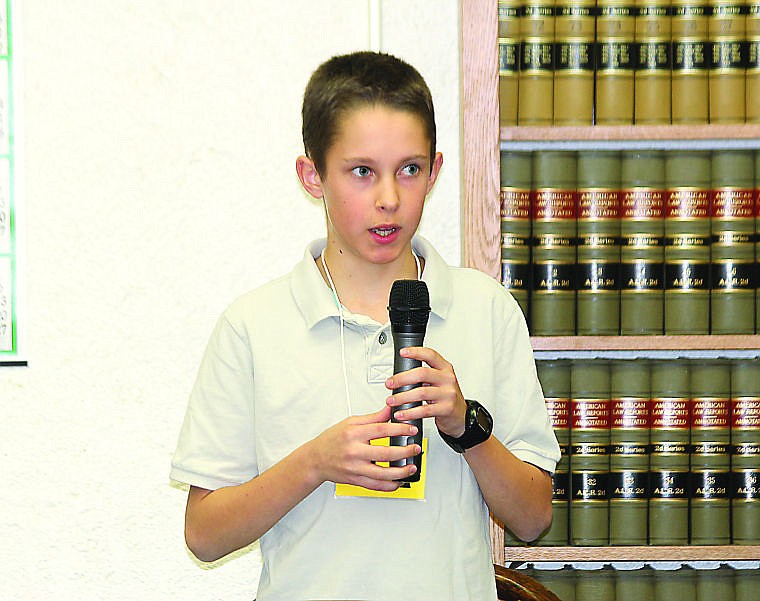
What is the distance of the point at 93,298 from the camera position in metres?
2.04

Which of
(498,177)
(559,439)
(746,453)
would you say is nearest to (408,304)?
(498,177)

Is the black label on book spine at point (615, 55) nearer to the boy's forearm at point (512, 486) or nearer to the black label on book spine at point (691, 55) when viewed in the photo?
the black label on book spine at point (691, 55)

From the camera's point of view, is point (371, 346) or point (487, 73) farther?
point (487, 73)

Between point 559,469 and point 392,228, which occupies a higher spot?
point 392,228

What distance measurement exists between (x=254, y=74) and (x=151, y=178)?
0.32 metres

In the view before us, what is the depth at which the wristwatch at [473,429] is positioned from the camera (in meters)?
1.14

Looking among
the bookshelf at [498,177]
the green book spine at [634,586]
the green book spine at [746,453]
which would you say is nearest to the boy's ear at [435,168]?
the bookshelf at [498,177]

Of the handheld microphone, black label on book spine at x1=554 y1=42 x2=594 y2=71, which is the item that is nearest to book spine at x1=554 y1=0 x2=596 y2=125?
black label on book spine at x1=554 y1=42 x2=594 y2=71

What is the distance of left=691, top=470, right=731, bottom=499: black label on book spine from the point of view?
1942 mm

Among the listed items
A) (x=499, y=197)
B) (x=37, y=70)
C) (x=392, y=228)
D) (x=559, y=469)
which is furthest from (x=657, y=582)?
(x=37, y=70)

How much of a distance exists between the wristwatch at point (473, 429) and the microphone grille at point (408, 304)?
0.46 ft

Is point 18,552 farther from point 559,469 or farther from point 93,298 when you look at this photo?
point 559,469

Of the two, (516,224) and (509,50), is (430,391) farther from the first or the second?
(509,50)

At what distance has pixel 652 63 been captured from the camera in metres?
1.92
